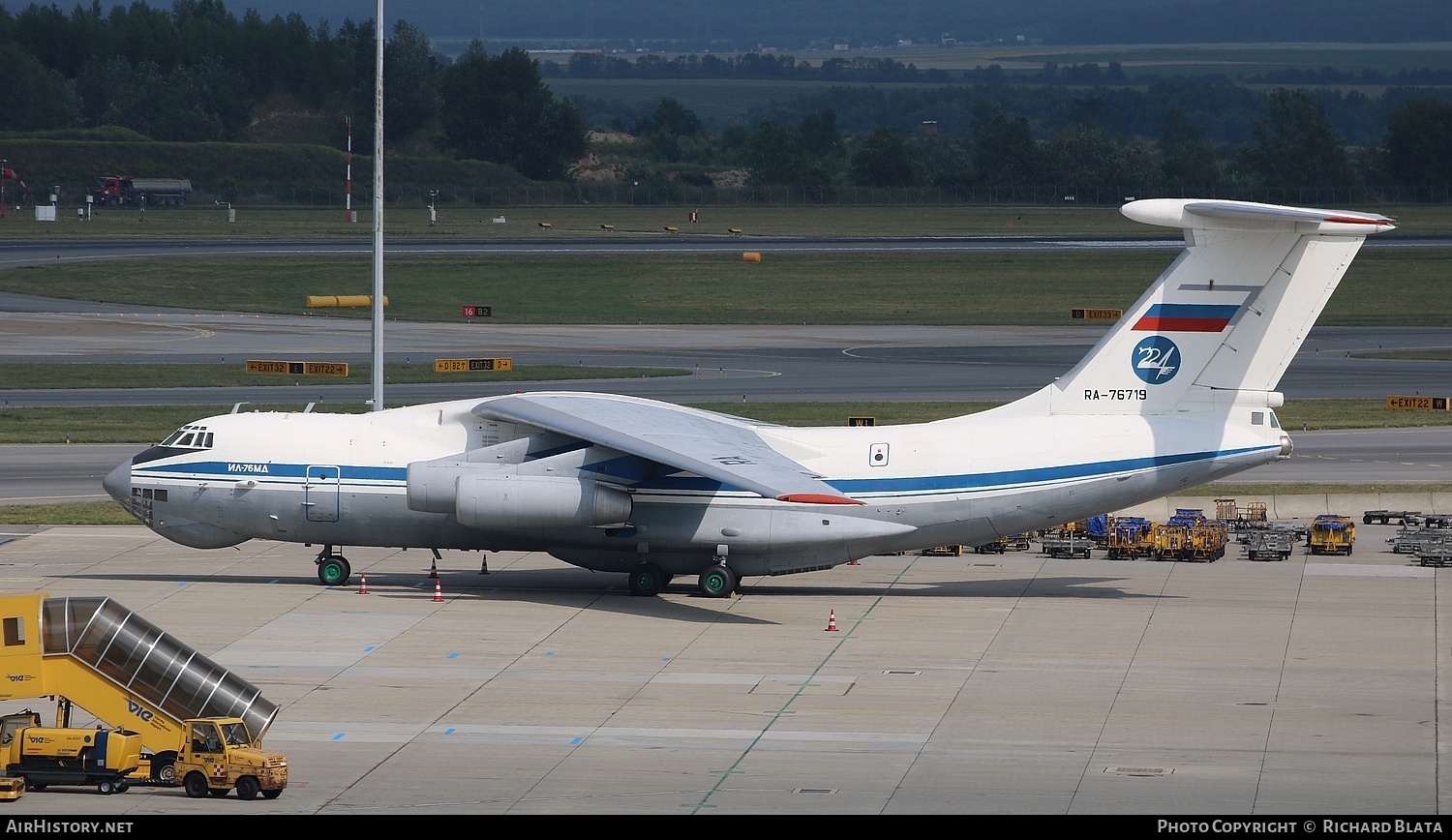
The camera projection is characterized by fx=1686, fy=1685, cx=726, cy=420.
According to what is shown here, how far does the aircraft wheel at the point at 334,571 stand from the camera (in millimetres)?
28844

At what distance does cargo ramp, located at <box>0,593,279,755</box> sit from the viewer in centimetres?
1708

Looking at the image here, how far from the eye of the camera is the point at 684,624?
2611 centimetres

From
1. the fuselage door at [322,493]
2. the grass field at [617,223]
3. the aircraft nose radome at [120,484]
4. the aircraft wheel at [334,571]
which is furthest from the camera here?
the grass field at [617,223]

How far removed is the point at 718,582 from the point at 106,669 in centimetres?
1231

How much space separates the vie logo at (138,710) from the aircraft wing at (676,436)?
8.94m

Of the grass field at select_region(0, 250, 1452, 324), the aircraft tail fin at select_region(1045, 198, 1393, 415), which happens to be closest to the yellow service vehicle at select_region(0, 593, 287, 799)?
the aircraft tail fin at select_region(1045, 198, 1393, 415)

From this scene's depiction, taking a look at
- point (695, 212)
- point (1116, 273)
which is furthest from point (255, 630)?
point (695, 212)

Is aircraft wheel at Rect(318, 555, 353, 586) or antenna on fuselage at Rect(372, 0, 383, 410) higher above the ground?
antenna on fuselage at Rect(372, 0, 383, 410)

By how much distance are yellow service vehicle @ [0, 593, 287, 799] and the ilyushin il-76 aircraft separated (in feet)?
30.7

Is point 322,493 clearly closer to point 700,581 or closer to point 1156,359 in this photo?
point 700,581

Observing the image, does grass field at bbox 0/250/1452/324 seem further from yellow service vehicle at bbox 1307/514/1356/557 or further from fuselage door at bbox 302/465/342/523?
fuselage door at bbox 302/465/342/523

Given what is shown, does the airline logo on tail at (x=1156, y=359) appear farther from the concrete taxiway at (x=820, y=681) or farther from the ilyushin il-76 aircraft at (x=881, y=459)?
the concrete taxiway at (x=820, y=681)

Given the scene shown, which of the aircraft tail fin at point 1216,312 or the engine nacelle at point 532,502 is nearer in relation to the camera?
the aircraft tail fin at point 1216,312

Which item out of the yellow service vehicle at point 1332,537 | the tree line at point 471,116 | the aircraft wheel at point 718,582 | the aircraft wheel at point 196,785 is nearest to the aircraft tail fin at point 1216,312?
the yellow service vehicle at point 1332,537
